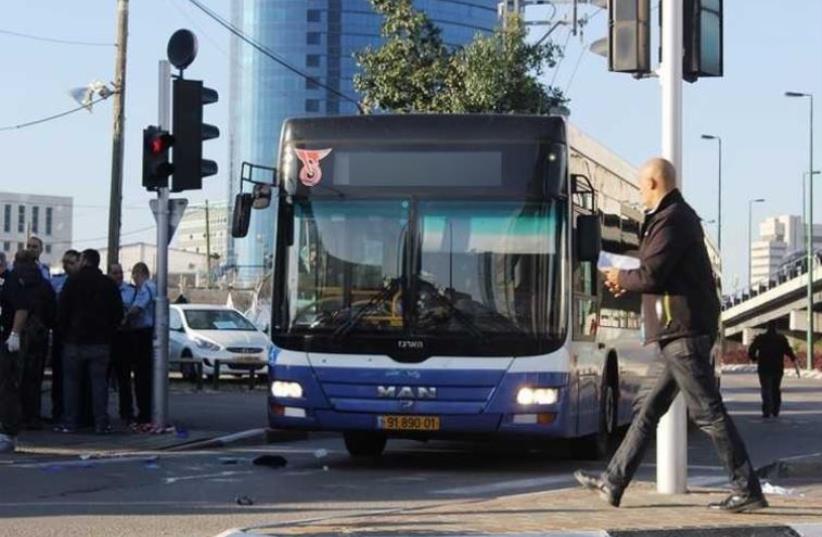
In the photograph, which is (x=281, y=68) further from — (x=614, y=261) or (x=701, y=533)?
(x=701, y=533)

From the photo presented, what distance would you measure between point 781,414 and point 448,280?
50.5 feet

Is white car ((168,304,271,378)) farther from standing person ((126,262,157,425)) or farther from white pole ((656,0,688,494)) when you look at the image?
white pole ((656,0,688,494))

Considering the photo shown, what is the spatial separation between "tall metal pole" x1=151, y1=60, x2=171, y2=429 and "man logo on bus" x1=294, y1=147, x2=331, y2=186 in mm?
3047

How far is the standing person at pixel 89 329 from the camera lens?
50.3ft

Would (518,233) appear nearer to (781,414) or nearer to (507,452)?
(507,452)

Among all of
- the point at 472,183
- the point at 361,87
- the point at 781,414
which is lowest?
the point at 781,414

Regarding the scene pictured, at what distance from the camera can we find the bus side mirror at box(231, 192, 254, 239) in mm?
12719

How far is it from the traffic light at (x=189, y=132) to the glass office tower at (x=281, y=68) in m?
86.7

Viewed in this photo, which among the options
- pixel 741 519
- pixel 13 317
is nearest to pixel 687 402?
pixel 741 519

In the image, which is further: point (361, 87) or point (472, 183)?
point (361, 87)

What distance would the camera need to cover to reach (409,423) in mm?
12352

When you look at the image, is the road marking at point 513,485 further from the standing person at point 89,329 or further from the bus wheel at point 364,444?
the standing person at point 89,329

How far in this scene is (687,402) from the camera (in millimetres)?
8711

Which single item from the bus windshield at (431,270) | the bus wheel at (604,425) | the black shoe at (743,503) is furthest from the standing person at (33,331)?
the black shoe at (743,503)
